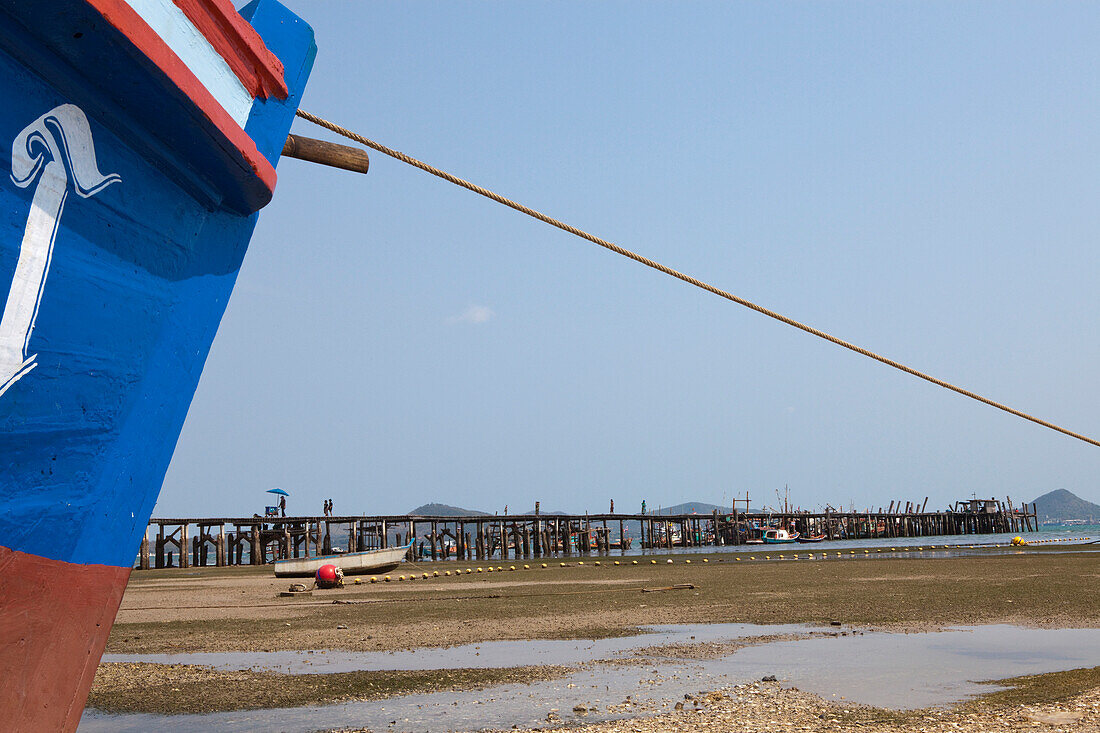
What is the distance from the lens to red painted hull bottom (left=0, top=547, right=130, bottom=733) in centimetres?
190

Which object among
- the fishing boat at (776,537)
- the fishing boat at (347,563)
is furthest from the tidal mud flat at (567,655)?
the fishing boat at (776,537)

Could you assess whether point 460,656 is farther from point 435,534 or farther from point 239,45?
point 435,534

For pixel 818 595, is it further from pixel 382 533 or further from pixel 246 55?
pixel 382 533

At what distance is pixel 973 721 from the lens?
530 cm

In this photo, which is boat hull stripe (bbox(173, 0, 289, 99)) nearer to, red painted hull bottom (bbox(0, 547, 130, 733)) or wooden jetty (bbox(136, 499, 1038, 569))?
red painted hull bottom (bbox(0, 547, 130, 733))

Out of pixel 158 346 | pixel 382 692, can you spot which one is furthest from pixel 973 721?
pixel 158 346

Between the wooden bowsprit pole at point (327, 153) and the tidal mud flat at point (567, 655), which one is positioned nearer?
the wooden bowsprit pole at point (327, 153)

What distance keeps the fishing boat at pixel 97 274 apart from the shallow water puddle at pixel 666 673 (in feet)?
13.0

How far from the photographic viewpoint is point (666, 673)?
24.5 feet

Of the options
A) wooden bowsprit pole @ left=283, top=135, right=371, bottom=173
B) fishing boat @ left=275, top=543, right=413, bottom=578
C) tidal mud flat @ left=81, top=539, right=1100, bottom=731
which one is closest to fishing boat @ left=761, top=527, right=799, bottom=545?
fishing boat @ left=275, top=543, right=413, bottom=578

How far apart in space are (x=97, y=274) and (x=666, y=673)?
6.50m

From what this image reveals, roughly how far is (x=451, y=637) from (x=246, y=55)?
9.35 m

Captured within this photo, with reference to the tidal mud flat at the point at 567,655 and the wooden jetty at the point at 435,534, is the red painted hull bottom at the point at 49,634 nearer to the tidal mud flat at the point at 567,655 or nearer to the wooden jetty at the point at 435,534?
the tidal mud flat at the point at 567,655

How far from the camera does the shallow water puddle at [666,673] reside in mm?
6016
